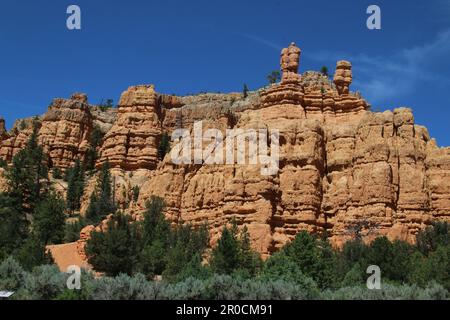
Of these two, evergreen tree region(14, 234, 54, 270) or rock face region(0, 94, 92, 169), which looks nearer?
evergreen tree region(14, 234, 54, 270)

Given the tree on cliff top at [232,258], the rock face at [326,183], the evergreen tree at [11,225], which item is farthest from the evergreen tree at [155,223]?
the evergreen tree at [11,225]

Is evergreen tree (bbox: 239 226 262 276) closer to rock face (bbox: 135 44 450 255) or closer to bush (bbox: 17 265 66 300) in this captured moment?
rock face (bbox: 135 44 450 255)

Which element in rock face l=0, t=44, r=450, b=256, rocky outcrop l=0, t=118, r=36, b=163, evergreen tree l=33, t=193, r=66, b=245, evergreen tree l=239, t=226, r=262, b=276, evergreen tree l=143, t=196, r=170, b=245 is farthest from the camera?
rocky outcrop l=0, t=118, r=36, b=163

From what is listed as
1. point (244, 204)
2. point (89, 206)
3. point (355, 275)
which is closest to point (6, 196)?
point (89, 206)

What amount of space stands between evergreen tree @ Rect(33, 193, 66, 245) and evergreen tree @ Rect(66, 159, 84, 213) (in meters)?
15.8

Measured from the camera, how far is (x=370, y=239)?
54562 mm

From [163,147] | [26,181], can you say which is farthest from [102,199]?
[163,147]

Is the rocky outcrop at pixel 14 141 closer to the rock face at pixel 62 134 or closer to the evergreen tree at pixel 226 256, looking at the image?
the rock face at pixel 62 134

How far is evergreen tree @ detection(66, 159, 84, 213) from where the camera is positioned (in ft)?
259

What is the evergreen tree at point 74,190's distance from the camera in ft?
259

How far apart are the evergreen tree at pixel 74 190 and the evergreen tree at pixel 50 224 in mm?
15775

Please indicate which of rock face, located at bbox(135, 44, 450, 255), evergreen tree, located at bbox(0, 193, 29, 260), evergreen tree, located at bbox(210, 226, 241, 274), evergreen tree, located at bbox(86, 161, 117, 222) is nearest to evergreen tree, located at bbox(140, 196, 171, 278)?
rock face, located at bbox(135, 44, 450, 255)
